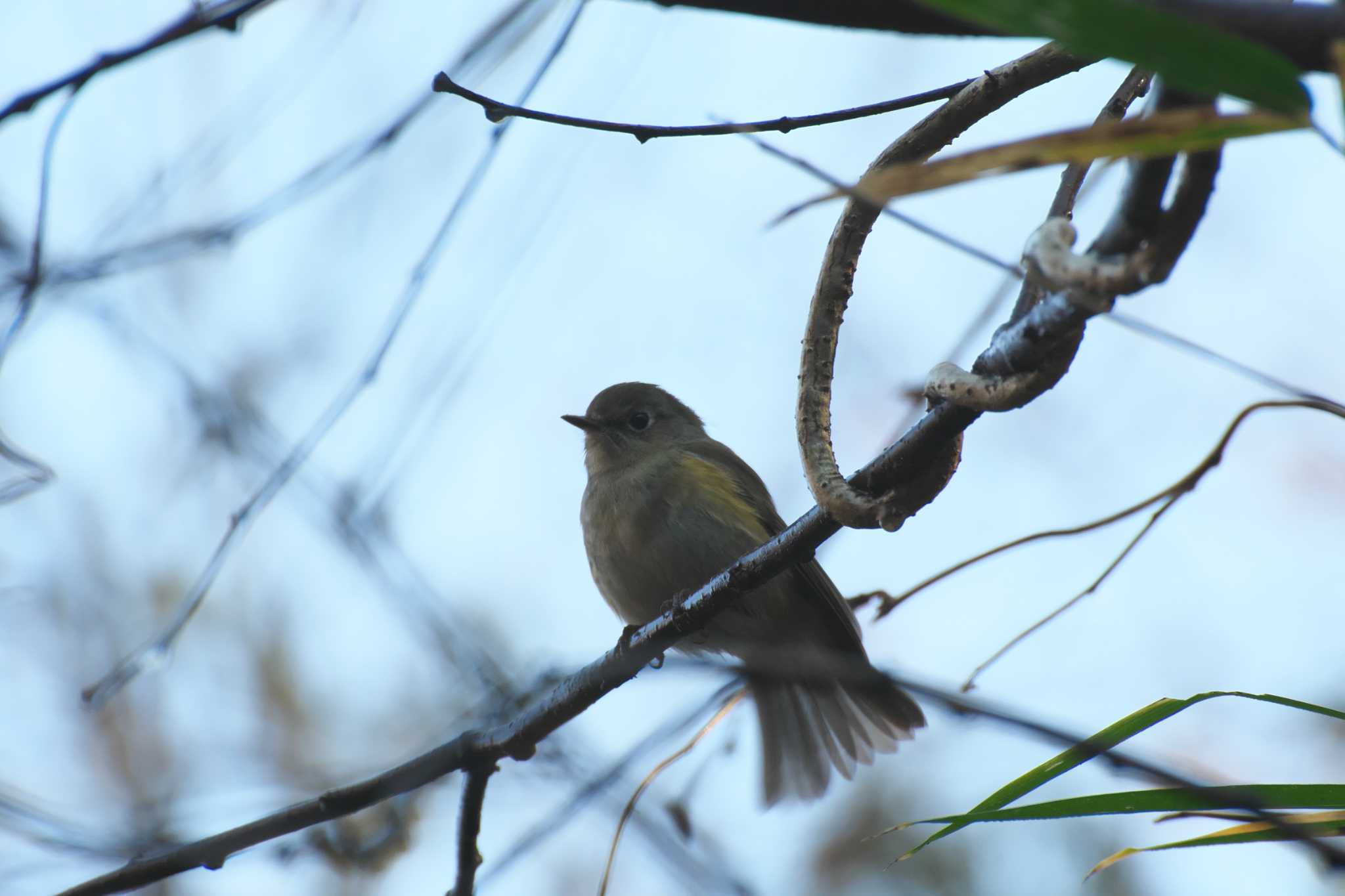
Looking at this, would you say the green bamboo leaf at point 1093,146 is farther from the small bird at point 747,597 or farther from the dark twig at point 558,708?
the small bird at point 747,597

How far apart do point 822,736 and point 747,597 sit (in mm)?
997

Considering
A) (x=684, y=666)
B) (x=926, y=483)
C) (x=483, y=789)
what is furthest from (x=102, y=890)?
(x=926, y=483)

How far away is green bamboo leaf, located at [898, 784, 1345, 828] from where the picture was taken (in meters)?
1.86

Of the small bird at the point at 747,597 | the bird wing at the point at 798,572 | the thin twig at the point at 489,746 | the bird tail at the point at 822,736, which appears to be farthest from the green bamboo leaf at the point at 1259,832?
the bird tail at the point at 822,736

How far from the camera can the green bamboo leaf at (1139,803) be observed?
1857 millimetres

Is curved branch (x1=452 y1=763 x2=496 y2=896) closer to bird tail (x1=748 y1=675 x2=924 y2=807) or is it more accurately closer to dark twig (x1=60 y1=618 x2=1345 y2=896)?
dark twig (x1=60 y1=618 x2=1345 y2=896)

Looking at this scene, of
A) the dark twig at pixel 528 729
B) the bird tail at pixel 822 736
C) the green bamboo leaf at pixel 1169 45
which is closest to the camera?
the green bamboo leaf at pixel 1169 45

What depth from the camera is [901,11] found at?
4.61ft

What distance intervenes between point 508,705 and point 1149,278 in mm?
2005

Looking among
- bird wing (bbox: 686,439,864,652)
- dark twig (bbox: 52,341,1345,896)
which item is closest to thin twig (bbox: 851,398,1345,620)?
dark twig (bbox: 52,341,1345,896)

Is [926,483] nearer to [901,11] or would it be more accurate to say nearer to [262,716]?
[901,11]

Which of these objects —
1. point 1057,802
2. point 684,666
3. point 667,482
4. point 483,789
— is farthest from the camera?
point 667,482

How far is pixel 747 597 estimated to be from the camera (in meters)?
4.67

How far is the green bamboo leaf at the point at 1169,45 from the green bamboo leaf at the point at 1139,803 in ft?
3.78
